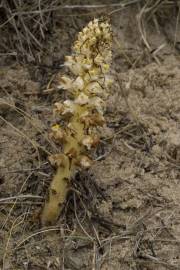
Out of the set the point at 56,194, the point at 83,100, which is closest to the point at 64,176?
the point at 56,194

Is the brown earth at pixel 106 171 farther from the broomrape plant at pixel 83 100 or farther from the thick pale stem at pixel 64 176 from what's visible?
the broomrape plant at pixel 83 100

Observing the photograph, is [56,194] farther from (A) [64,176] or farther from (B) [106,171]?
(B) [106,171]

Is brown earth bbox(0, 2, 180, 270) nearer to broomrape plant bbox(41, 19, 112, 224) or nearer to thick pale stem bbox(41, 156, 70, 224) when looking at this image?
thick pale stem bbox(41, 156, 70, 224)

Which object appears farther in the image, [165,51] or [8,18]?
[165,51]

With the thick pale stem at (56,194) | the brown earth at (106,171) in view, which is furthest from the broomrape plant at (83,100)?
the brown earth at (106,171)

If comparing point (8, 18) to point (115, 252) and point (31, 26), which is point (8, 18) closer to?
point (31, 26)

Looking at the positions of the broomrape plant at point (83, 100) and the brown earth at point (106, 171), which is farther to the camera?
the brown earth at point (106, 171)

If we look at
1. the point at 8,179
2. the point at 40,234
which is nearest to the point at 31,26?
the point at 8,179
